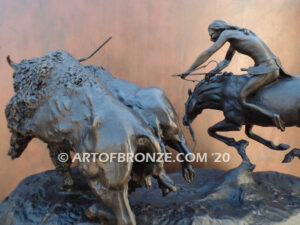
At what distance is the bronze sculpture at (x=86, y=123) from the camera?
109cm

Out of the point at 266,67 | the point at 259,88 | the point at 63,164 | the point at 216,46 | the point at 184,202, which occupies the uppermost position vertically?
the point at 216,46

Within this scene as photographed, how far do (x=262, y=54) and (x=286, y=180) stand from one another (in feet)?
3.21

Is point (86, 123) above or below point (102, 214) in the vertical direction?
above

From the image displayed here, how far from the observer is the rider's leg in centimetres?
167

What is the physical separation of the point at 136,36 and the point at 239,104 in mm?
1207

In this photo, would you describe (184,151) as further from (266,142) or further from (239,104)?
(266,142)

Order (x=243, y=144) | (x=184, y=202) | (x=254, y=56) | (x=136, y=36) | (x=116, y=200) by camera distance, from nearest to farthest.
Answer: (x=116, y=200) → (x=184, y=202) → (x=254, y=56) → (x=243, y=144) → (x=136, y=36)

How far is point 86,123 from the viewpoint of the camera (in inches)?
44.8

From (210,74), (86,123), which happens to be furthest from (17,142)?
(210,74)

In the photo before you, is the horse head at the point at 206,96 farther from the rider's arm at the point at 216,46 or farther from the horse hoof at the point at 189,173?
the horse hoof at the point at 189,173

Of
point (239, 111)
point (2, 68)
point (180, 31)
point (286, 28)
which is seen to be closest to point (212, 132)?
point (239, 111)

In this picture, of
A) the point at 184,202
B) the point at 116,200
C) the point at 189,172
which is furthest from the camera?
the point at 184,202

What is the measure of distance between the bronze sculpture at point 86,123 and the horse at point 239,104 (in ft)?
2.69

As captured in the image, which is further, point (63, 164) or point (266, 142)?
point (266, 142)
